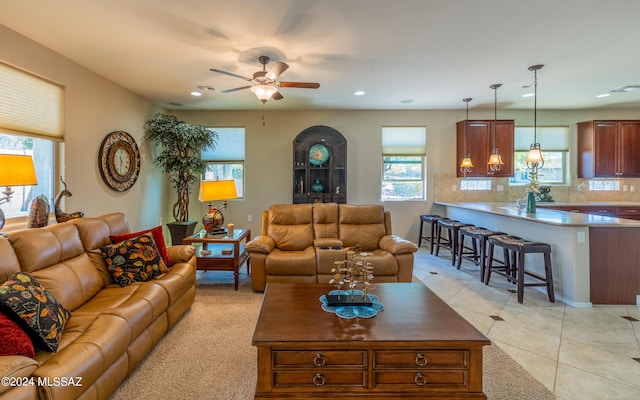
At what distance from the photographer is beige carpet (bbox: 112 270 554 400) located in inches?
75.3

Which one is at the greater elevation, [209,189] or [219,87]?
[219,87]

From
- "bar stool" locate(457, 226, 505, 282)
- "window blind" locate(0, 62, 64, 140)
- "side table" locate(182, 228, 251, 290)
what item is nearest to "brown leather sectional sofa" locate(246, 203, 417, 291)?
"side table" locate(182, 228, 251, 290)

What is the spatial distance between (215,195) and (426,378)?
10.0 ft

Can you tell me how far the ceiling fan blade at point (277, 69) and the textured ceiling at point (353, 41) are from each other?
0.31 meters

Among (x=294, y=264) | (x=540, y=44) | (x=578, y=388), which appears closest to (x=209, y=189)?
(x=294, y=264)

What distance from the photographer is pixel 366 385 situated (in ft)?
5.45

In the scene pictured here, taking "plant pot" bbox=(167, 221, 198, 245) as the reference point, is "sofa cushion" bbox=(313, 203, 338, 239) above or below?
above

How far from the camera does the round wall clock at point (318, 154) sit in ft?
19.8

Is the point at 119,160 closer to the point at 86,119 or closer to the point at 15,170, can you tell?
the point at 86,119

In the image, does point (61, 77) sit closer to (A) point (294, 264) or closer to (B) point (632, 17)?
(A) point (294, 264)

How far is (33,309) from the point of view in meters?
1.62

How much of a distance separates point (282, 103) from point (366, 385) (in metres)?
4.94

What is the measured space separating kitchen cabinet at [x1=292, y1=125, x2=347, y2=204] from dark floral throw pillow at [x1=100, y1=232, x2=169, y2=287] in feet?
11.5

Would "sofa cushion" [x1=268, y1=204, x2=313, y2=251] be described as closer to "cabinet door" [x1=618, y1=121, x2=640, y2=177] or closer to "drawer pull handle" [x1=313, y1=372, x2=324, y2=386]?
"drawer pull handle" [x1=313, y1=372, x2=324, y2=386]
